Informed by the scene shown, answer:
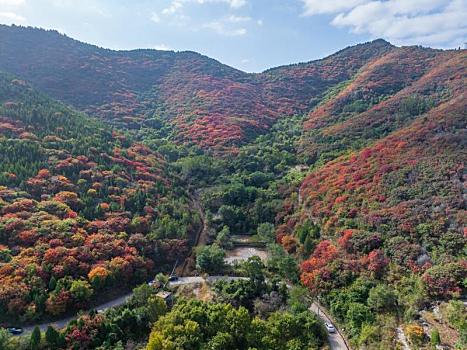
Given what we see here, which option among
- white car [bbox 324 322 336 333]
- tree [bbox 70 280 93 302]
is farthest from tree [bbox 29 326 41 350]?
white car [bbox 324 322 336 333]

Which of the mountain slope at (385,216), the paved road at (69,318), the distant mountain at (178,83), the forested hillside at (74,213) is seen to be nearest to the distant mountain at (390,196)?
the mountain slope at (385,216)

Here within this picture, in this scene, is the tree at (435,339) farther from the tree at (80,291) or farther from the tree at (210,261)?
the tree at (80,291)

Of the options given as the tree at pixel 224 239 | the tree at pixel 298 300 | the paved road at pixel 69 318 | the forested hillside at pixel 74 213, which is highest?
the forested hillside at pixel 74 213

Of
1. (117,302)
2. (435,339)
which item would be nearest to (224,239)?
(117,302)

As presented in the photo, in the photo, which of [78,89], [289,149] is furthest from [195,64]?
[289,149]

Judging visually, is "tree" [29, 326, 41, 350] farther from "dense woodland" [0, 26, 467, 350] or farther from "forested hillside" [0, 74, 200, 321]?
"forested hillside" [0, 74, 200, 321]

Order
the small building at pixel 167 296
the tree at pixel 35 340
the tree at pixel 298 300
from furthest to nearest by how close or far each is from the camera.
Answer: the small building at pixel 167 296
the tree at pixel 298 300
the tree at pixel 35 340

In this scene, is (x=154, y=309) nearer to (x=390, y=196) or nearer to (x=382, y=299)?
(x=382, y=299)
